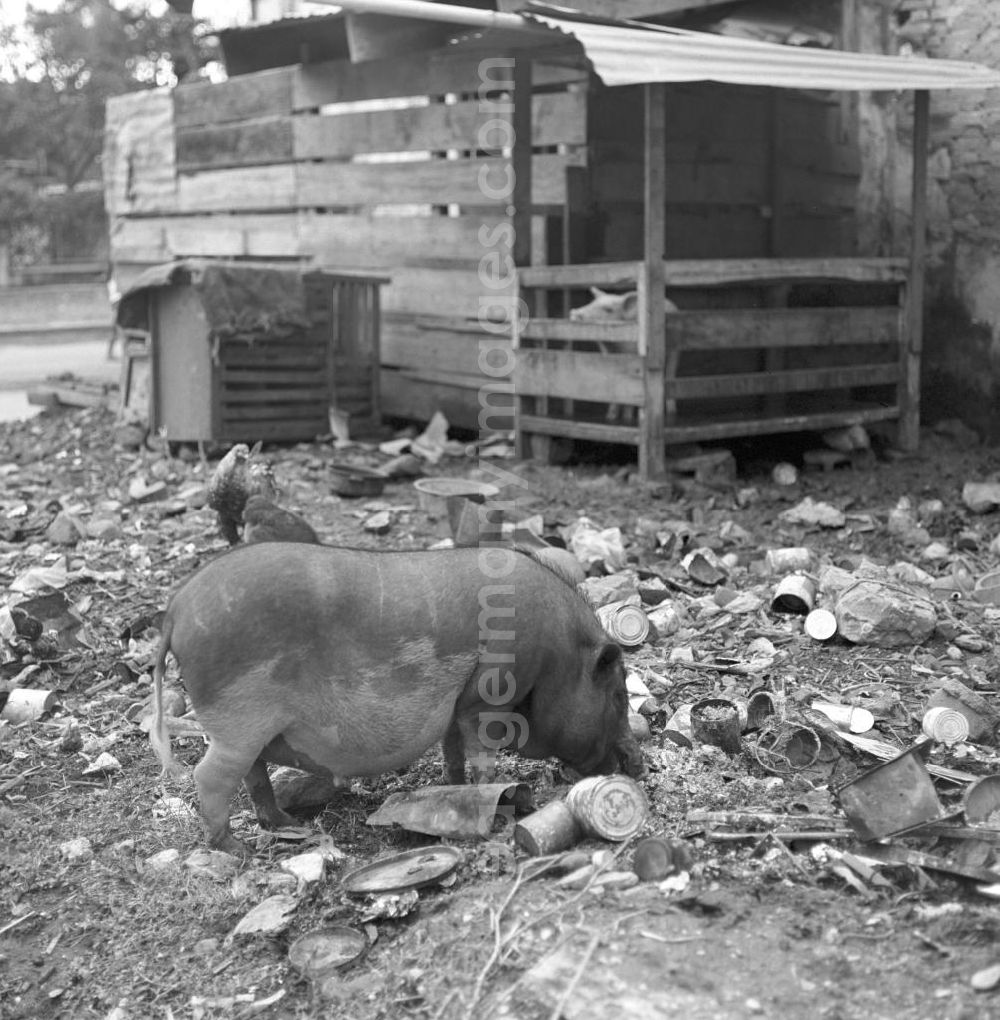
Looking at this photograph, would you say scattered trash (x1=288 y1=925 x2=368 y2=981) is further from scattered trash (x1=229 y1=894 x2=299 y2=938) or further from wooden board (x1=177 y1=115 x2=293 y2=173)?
wooden board (x1=177 y1=115 x2=293 y2=173)

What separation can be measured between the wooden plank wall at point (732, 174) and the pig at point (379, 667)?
596 centimetres

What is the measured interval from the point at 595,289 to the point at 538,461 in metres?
1.24

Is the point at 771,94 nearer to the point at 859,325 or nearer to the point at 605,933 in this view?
the point at 859,325

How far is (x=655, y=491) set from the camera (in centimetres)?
825

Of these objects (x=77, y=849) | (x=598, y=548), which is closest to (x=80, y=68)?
(x=598, y=548)

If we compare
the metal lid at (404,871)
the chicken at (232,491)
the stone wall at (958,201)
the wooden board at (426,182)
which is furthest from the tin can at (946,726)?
the stone wall at (958,201)

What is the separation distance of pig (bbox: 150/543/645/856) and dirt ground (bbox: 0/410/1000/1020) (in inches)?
9.8

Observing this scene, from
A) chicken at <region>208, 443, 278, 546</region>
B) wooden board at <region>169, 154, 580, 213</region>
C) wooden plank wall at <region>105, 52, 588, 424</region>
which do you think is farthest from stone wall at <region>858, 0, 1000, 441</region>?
chicken at <region>208, 443, 278, 546</region>

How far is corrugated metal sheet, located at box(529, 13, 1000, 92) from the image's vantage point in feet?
22.3

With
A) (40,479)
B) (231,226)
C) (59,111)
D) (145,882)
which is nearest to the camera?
(145,882)

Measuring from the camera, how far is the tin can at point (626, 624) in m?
5.33

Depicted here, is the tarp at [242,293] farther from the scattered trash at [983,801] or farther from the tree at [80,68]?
the tree at [80,68]

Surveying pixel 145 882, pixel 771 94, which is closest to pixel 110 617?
pixel 145 882

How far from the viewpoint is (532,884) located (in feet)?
11.3
